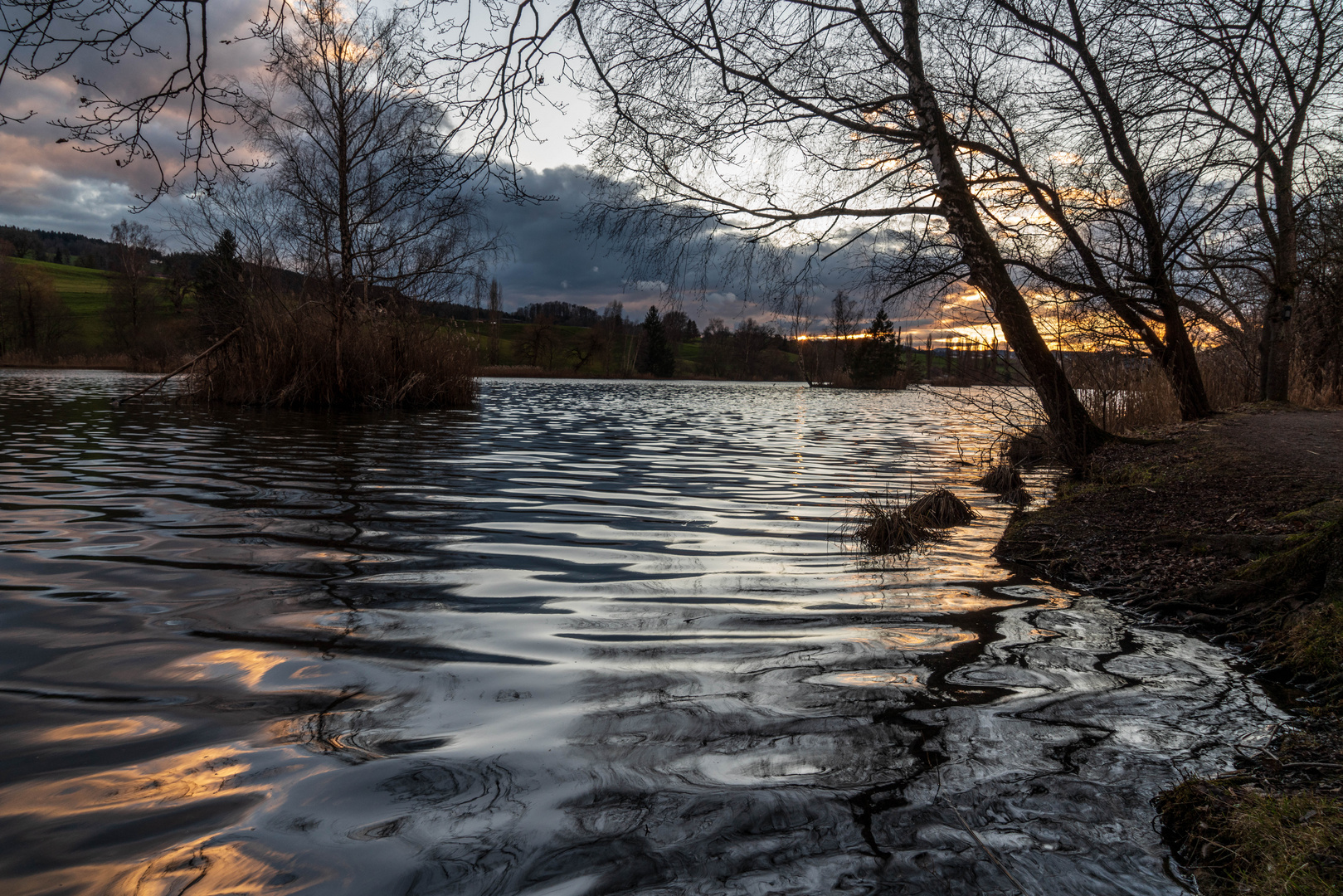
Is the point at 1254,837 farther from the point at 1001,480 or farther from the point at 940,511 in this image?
the point at 1001,480

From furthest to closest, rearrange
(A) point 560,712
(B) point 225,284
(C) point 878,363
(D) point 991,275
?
(C) point 878,363 < (B) point 225,284 < (D) point 991,275 < (A) point 560,712

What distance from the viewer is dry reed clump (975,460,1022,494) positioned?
850 cm

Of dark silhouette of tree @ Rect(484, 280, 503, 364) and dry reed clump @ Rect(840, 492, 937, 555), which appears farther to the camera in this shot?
dark silhouette of tree @ Rect(484, 280, 503, 364)

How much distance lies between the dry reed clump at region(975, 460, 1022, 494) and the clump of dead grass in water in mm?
6738

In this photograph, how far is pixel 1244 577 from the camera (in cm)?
397

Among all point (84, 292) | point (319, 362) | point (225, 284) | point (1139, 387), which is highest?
point (84, 292)

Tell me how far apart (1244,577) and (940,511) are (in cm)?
257

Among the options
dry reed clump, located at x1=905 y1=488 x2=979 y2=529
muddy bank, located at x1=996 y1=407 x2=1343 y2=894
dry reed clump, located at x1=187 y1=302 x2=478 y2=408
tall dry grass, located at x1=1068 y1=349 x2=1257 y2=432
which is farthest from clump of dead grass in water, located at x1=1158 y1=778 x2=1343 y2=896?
dry reed clump, located at x1=187 y1=302 x2=478 y2=408

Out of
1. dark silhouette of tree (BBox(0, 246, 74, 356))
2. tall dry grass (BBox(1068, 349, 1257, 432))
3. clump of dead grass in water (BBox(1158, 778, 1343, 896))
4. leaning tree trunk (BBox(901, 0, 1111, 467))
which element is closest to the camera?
clump of dead grass in water (BBox(1158, 778, 1343, 896))

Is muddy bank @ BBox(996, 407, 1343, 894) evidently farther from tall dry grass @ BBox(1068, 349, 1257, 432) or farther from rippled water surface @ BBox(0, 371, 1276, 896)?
tall dry grass @ BBox(1068, 349, 1257, 432)

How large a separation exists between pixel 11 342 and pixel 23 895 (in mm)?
64365

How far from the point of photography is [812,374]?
78.9 metres

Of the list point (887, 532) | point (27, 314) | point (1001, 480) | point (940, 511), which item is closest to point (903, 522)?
point (887, 532)

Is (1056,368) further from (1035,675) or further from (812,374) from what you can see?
(812,374)
